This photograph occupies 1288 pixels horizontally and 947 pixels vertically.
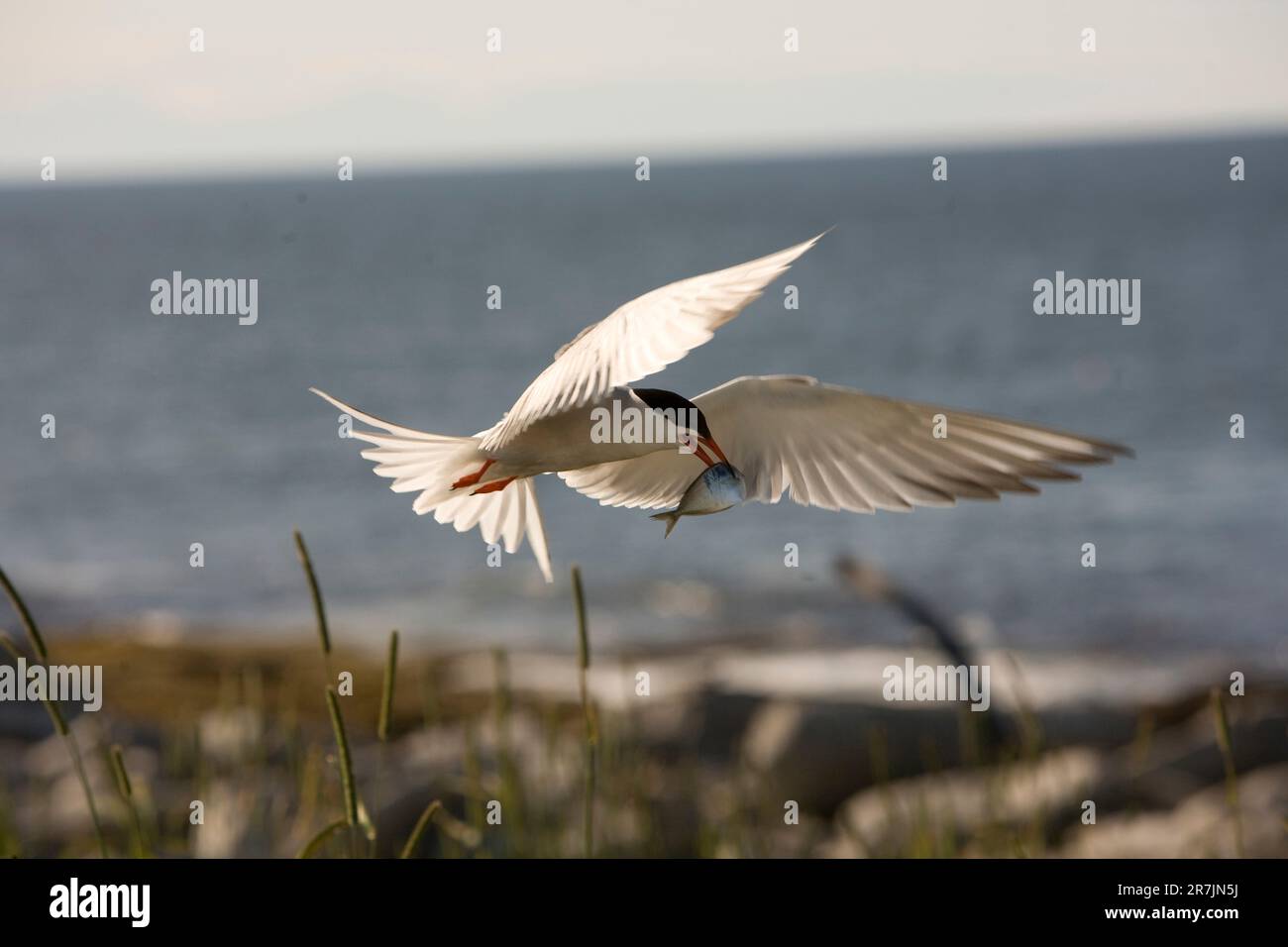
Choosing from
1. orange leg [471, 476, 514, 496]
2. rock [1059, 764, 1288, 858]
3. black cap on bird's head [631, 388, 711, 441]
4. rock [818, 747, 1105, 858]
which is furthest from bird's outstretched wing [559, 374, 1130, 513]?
rock [1059, 764, 1288, 858]

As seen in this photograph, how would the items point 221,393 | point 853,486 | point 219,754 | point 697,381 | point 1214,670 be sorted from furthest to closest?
point 221,393, point 697,381, point 1214,670, point 219,754, point 853,486

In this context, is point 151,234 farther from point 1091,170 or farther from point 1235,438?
point 1091,170

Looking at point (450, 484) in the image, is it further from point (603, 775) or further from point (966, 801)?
point (966, 801)

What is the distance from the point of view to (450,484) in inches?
90.7

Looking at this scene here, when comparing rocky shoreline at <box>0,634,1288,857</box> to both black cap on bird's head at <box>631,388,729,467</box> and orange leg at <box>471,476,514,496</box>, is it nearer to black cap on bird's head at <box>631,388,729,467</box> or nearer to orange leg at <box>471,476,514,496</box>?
orange leg at <box>471,476,514,496</box>

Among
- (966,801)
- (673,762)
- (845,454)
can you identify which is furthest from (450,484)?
(673,762)

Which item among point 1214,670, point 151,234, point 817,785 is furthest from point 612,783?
point 151,234

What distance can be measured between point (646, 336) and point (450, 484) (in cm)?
79

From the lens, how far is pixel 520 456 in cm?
201

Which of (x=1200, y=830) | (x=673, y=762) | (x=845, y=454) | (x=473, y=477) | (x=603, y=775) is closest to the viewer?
(x=473, y=477)

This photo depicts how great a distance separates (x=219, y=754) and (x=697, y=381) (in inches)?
693

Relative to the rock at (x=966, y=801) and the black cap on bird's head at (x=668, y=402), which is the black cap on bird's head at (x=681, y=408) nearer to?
Result: the black cap on bird's head at (x=668, y=402)

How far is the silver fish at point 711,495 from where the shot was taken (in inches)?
65.4

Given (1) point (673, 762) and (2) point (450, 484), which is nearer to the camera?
(2) point (450, 484)
